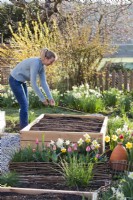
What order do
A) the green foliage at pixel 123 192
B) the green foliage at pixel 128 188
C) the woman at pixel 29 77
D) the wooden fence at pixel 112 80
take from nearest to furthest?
1. the green foliage at pixel 123 192
2. the green foliage at pixel 128 188
3. the woman at pixel 29 77
4. the wooden fence at pixel 112 80

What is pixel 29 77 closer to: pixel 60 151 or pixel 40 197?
pixel 60 151

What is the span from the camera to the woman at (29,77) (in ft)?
21.6

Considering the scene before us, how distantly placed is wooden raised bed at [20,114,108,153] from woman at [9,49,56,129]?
1.33 feet

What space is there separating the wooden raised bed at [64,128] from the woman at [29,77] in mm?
406

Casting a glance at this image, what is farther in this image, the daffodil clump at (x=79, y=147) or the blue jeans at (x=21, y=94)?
the blue jeans at (x=21, y=94)

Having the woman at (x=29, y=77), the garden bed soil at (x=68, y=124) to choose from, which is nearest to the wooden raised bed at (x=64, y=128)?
the garden bed soil at (x=68, y=124)

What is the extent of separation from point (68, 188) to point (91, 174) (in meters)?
0.33

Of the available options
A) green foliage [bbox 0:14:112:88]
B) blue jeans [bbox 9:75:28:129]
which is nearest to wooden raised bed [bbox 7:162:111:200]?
blue jeans [bbox 9:75:28:129]

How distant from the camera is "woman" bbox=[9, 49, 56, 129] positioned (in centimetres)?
659

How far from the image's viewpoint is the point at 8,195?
3895mm

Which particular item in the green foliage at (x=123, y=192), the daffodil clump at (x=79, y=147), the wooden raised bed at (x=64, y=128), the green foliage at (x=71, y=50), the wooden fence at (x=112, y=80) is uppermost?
the green foliage at (x=71, y=50)

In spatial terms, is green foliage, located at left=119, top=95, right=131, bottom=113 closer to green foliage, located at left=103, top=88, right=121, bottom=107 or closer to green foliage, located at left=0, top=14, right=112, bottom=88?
green foliage, located at left=103, top=88, right=121, bottom=107

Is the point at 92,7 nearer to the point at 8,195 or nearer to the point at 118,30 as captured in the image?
the point at 118,30

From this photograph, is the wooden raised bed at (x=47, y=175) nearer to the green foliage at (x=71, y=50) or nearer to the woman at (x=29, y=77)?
the woman at (x=29, y=77)
